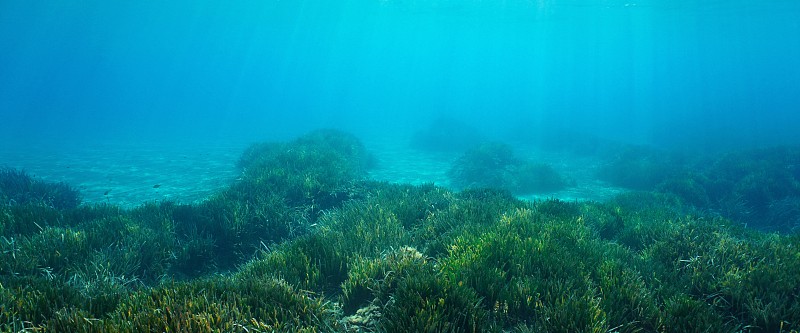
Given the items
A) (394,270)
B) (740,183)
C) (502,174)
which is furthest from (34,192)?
(740,183)

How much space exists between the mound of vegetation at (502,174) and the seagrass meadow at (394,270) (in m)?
9.71

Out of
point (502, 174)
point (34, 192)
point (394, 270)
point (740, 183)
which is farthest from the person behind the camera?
point (502, 174)

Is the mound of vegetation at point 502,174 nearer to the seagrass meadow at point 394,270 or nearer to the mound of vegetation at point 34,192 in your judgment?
the seagrass meadow at point 394,270

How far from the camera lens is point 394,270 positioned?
16.8ft

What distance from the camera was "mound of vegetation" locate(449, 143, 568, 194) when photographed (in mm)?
20500

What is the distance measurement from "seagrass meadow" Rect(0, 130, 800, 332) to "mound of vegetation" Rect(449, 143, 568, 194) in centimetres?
971

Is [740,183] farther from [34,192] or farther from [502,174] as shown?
[34,192]

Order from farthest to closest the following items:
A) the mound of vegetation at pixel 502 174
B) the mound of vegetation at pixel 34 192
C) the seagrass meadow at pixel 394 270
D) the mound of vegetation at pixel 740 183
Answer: the mound of vegetation at pixel 502 174 < the mound of vegetation at pixel 740 183 < the mound of vegetation at pixel 34 192 < the seagrass meadow at pixel 394 270

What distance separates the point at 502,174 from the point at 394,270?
17729 millimetres

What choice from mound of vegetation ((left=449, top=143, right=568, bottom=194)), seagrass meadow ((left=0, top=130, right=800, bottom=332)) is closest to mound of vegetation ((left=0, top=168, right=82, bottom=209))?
seagrass meadow ((left=0, top=130, right=800, bottom=332))

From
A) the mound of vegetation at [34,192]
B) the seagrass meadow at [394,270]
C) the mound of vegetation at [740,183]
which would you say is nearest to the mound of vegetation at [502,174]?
the mound of vegetation at [740,183]

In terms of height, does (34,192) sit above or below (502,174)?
above

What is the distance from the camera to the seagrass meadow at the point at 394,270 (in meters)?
3.83

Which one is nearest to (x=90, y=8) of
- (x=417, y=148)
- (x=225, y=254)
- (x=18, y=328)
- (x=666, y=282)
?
(x=417, y=148)
